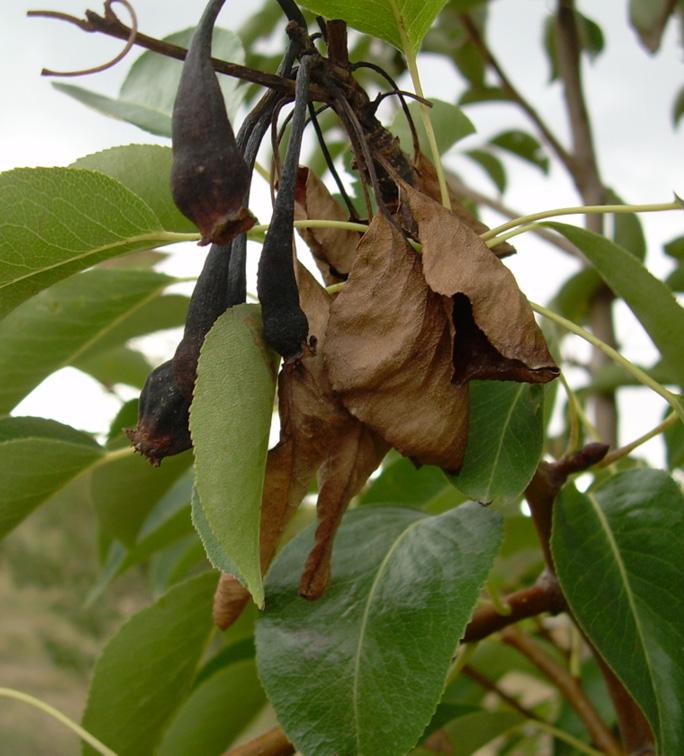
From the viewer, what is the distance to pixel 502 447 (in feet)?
1.55

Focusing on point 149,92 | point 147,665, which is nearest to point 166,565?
point 147,665

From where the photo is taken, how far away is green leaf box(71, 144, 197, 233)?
1.79ft

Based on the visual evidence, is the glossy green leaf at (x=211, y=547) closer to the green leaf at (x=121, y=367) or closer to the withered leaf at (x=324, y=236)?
the withered leaf at (x=324, y=236)

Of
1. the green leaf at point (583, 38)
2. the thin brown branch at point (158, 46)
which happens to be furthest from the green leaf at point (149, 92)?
the green leaf at point (583, 38)

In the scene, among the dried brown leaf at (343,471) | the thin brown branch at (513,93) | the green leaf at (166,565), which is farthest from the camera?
the thin brown branch at (513,93)

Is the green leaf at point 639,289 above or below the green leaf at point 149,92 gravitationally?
below

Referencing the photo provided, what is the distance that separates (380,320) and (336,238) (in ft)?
0.36

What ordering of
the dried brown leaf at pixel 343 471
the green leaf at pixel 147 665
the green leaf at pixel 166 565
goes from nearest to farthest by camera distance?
the dried brown leaf at pixel 343 471
the green leaf at pixel 147 665
the green leaf at pixel 166 565

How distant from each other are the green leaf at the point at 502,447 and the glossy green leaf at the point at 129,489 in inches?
12.1

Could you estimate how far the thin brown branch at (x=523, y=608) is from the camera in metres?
0.58

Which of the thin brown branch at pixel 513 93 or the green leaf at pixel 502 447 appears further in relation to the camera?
the thin brown branch at pixel 513 93

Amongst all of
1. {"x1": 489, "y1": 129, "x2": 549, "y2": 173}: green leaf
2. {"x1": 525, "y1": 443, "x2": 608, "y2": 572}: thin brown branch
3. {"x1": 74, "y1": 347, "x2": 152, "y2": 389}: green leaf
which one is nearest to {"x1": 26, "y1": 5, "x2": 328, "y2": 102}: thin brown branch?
{"x1": 525, "y1": 443, "x2": 608, "y2": 572}: thin brown branch

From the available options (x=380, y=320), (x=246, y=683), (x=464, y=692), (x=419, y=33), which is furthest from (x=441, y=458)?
(x=464, y=692)

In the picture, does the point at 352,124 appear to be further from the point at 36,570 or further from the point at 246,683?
the point at 36,570
